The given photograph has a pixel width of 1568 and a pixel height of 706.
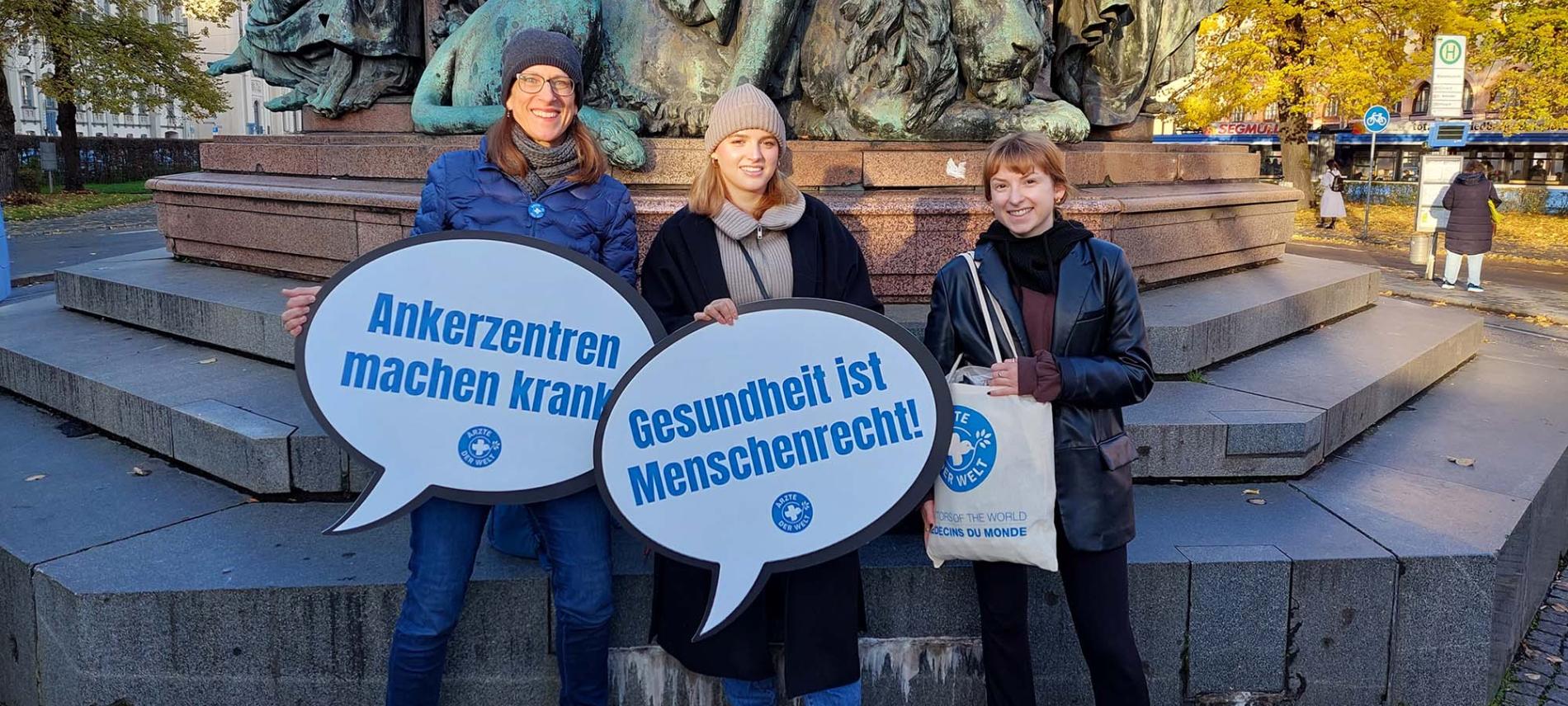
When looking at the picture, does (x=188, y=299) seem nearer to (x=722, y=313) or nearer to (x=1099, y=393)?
(x=722, y=313)

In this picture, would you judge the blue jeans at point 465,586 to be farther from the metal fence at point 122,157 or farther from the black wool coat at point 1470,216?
the metal fence at point 122,157

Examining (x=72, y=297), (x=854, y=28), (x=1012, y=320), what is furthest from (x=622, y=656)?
(x=72, y=297)

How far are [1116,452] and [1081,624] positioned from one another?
18.7 inches

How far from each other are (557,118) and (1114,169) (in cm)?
433

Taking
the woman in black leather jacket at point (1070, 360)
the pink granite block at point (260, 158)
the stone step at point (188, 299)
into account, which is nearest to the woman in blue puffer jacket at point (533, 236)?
the woman in black leather jacket at point (1070, 360)

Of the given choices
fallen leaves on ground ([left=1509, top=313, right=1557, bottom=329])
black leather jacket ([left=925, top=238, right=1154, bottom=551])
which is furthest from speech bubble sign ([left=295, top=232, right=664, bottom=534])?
fallen leaves on ground ([left=1509, top=313, right=1557, bottom=329])

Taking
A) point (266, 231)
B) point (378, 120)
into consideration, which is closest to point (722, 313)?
point (266, 231)

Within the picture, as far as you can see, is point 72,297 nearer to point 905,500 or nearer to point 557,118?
point 557,118

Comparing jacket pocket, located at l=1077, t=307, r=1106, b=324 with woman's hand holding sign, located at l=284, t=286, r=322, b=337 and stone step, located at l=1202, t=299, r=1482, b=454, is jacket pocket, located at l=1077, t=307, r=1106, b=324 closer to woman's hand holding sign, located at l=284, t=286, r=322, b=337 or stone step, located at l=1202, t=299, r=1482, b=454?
woman's hand holding sign, located at l=284, t=286, r=322, b=337

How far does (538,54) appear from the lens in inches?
114

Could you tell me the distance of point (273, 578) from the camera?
3336mm

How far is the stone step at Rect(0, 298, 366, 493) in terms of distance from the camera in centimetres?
410

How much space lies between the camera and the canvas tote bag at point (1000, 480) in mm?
2721

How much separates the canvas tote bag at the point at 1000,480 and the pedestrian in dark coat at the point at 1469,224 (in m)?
14.1
